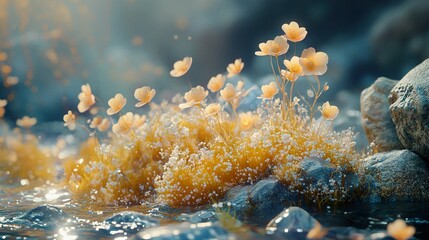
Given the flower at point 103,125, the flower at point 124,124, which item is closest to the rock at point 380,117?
the flower at point 124,124

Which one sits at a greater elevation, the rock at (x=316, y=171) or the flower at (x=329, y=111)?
the flower at (x=329, y=111)

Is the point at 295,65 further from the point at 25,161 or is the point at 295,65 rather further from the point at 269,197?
the point at 25,161

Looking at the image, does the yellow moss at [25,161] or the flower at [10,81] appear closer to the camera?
the yellow moss at [25,161]

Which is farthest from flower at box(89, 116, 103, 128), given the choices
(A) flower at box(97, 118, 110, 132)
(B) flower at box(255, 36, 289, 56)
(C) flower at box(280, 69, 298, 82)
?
(C) flower at box(280, 69, 298, 82)

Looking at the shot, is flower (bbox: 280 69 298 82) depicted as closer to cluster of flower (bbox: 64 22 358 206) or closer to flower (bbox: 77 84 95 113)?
cluster of flower (bbox: 64 22 358 206)

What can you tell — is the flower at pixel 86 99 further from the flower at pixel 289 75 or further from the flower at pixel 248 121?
the flower at pixel 289 75

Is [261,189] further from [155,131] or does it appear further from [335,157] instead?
[155,131]

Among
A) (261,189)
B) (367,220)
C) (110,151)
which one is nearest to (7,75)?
(110,151)
